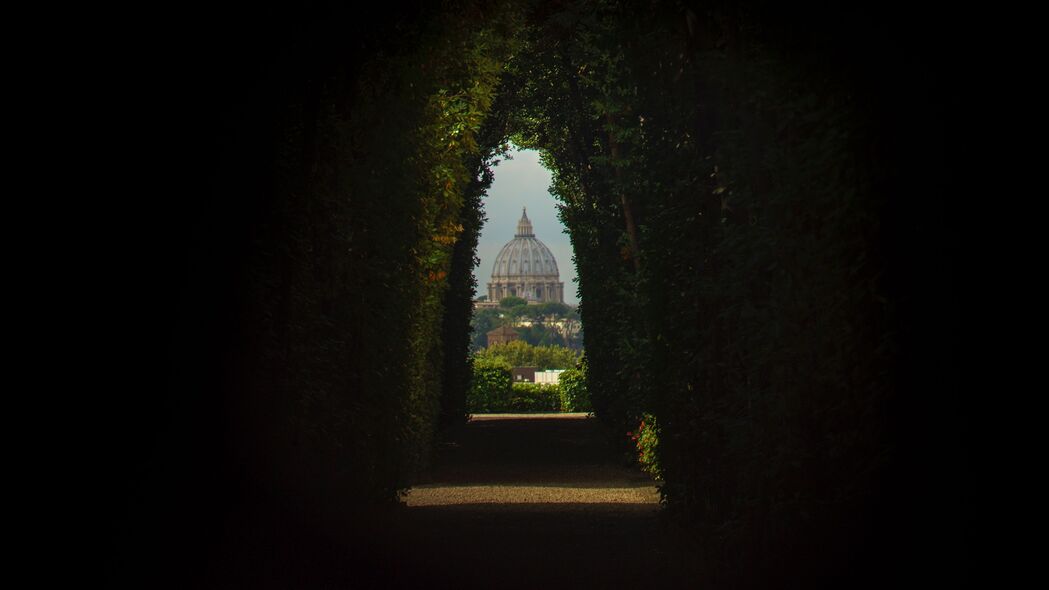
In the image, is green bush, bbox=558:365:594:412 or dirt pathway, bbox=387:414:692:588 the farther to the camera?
green bush, bbox=558:365:594:412

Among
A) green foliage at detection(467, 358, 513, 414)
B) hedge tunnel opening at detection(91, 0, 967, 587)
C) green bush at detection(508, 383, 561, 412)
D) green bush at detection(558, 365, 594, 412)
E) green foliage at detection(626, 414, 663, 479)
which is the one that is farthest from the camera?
green bush at detection(508, 383, 561, 412)

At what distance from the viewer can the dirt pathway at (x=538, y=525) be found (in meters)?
11.6

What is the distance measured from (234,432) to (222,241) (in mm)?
1313

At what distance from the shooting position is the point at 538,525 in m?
15.6

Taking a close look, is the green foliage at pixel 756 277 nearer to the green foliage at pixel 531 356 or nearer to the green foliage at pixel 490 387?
the green foliage at pixel 490 387

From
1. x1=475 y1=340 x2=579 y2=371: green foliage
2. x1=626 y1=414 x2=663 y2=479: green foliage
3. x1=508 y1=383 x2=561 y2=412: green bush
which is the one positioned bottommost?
x1=508 y1=383 x2=561 y2=412: green bush

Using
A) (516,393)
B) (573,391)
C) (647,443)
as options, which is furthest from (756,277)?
(516,393)

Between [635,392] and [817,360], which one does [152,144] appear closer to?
[817,360]

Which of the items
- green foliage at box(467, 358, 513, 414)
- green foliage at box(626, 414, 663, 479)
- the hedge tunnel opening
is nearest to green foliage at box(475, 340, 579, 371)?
green foliage at box(467, 358, 513, 414)

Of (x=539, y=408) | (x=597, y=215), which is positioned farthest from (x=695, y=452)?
(x=539, y=408)

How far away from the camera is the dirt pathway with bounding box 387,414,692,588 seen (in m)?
11.6

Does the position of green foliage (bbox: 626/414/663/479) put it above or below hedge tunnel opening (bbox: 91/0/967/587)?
below

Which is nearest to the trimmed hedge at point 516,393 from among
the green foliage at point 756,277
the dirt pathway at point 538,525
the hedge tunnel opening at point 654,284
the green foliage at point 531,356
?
the dirt pathway at point 538,525

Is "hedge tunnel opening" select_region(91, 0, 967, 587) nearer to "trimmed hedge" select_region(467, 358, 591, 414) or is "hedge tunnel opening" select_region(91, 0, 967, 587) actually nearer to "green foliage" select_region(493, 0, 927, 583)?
"green foliage" select_region(493, 0, 927, 583)
